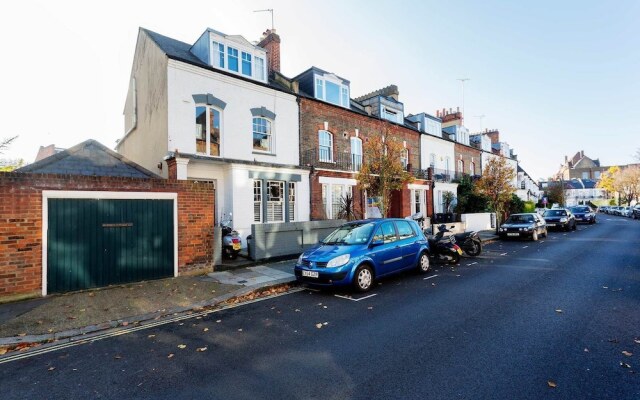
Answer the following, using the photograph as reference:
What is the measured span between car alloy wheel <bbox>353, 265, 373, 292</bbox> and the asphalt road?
484 millimetres

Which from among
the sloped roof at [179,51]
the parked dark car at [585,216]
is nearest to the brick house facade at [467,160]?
the parked dark car at [585,216]

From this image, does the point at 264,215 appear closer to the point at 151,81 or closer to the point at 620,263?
Result: the point at 151,81

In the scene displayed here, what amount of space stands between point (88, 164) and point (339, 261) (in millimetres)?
8311

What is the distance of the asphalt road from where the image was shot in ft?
11.1

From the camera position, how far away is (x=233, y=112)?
14.0 m

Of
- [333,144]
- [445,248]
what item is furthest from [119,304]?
[333,144]

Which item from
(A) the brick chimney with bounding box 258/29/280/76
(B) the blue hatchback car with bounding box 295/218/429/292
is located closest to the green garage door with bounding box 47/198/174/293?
(B) the blue hatchback car with bounding box 295/218/429/292

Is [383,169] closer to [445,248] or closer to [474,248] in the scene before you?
[445,248]

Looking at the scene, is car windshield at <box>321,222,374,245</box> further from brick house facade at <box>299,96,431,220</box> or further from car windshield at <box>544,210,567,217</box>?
car windshield at <box>544,210,567,217</box>

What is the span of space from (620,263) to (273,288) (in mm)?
10710

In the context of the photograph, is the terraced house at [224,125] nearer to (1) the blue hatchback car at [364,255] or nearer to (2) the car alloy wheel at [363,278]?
(1) the blue hatchback car at [364,255]

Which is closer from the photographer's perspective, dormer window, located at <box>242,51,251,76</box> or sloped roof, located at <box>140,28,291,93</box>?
sloped roof, located at <box>140,28,291,93</box>

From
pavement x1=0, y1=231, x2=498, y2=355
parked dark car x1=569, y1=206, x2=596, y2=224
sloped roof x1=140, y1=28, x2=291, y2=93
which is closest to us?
pavement x1=0, y1=231, x2=498, y2=355

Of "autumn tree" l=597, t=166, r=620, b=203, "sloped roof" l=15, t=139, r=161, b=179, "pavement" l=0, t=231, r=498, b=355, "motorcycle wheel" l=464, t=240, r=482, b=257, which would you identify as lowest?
"pavement" l=0, t=231, r=498, b=355
